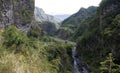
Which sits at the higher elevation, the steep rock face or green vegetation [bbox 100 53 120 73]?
the steep rock face

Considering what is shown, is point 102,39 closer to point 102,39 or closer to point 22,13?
point 102,39

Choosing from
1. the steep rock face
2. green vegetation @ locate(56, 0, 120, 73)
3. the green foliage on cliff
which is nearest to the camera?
green vegetation @ locate(56, 0, 120, 73)

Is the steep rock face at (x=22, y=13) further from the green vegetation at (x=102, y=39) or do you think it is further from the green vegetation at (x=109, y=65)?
the green vegetation at (x=109, y=65)

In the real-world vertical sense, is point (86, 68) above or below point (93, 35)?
below

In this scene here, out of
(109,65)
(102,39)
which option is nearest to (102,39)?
(102,39)

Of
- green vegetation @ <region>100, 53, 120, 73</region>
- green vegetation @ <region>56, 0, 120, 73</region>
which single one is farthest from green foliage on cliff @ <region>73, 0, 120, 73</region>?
green vegetation @ <region>100, 53, 120, 73</region>

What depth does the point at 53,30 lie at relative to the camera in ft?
468

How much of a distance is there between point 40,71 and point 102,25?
3750 centimetres

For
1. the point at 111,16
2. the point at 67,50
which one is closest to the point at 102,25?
the point at 111,16

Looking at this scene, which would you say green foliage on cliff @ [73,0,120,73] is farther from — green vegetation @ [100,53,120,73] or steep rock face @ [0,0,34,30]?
green vegetation @ [100,53,120,73]

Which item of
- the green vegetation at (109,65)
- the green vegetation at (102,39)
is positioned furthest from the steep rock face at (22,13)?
the green vegetation at (109,65)

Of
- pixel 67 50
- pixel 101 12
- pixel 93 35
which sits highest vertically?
pixel 101 12

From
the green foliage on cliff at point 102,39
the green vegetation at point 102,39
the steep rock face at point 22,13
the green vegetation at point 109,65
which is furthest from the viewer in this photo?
the steep rock face at point 22,13

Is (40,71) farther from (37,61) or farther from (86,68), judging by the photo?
(86,68)
